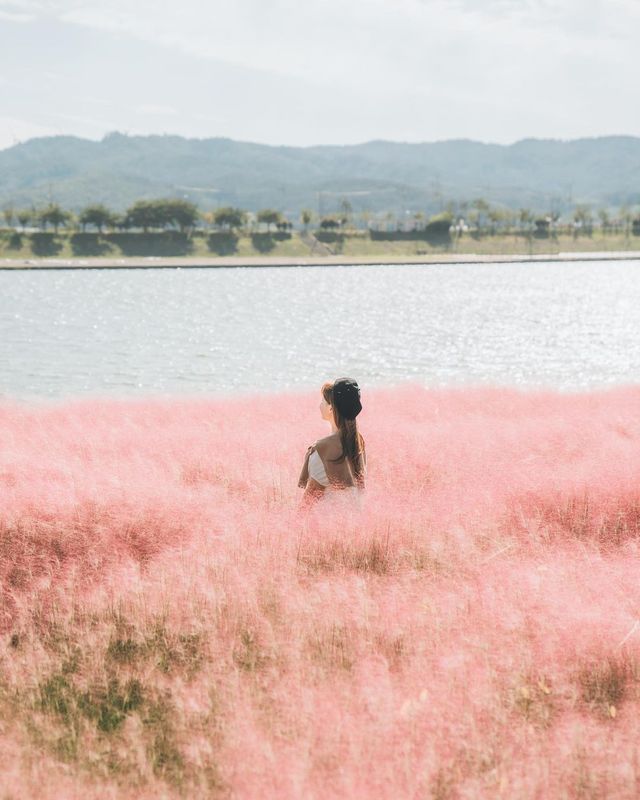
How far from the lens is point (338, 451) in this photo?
30.4 feet

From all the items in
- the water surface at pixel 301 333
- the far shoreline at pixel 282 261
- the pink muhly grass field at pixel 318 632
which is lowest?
the water surface at pixel 301 333

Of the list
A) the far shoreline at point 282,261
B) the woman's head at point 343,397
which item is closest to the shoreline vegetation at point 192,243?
the far shoreline at point 282,261

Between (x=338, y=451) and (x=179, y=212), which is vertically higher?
(x=179, y=212)

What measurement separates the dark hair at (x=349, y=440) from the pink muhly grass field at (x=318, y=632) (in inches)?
20.6

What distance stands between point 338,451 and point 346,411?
54 cm

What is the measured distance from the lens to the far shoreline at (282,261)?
150125mm

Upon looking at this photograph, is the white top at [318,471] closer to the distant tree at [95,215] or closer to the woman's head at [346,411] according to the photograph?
the woman's head at [346,411]

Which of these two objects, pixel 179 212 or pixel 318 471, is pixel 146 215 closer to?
pixel 179 212

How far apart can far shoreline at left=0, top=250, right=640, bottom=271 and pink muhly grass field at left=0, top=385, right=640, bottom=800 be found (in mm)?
138182

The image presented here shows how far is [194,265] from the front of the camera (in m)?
153

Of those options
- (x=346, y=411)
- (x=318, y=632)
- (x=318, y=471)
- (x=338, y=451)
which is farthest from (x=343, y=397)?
(x=318, y=632)

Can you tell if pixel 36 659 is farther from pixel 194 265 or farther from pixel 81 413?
pixel 194 265

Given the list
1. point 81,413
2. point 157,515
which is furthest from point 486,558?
point 81,413

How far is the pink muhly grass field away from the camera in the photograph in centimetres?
525
